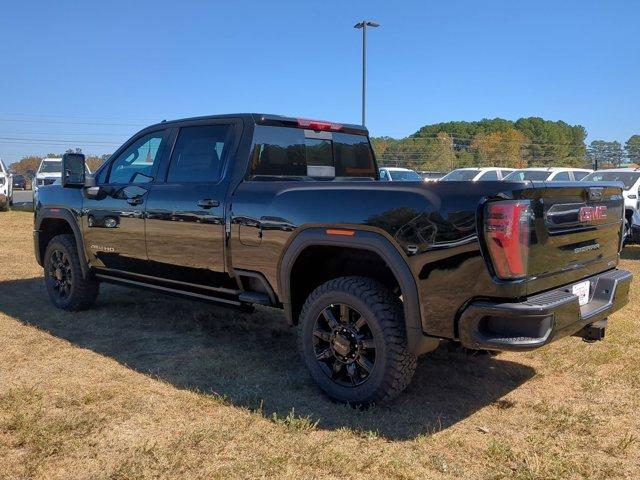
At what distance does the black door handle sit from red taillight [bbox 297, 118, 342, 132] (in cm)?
99

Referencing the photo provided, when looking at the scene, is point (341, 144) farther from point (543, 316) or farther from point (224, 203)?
point (543, 316)

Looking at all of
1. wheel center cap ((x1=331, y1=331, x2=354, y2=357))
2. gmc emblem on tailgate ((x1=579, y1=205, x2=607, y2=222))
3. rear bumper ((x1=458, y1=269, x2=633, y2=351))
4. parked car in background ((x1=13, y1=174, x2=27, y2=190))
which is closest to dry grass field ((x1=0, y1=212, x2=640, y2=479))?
wheel center cap ((x1=331, y1=331, x2=354, y2=357))

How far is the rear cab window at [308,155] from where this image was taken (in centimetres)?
438

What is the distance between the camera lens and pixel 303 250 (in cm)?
376

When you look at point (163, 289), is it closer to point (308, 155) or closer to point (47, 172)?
point (308, 155)

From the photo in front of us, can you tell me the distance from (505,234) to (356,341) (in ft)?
3.86

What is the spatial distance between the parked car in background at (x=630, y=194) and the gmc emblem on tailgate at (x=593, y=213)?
4.97m

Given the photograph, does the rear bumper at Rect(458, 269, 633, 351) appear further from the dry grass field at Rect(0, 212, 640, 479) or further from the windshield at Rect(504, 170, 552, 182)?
the windshield at Rect(504, 170, 552, 182)

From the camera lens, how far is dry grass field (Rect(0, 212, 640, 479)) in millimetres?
2900

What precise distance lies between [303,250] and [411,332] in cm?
92

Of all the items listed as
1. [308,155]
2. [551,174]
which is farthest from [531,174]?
[308,155]

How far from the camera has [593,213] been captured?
3508 mm

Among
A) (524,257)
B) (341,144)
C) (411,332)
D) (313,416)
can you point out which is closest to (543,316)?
(524,257)

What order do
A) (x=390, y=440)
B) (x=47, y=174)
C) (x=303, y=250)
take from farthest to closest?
1. (x=47, y=174)
2. (x=303, y=250)
3. (x=390, y=440)
